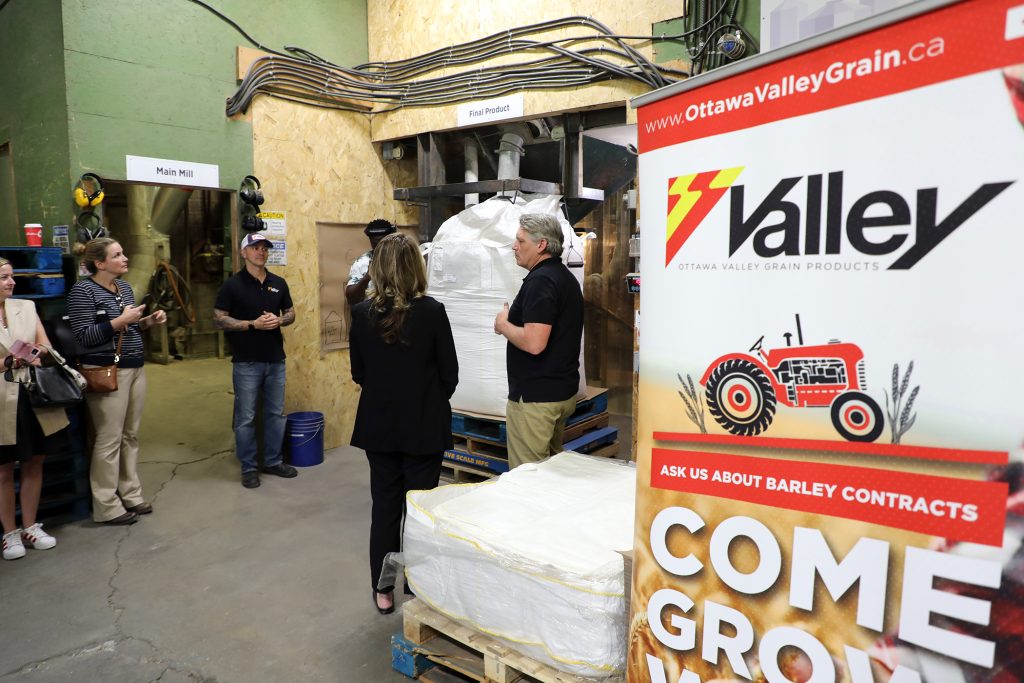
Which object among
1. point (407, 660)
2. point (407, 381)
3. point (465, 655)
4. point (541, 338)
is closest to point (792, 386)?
point (465, 655)

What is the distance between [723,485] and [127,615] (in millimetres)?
3250

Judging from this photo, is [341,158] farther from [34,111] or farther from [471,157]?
[34,111]

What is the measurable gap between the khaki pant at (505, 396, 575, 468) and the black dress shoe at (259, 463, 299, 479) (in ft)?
8.03

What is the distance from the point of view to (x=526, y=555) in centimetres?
212

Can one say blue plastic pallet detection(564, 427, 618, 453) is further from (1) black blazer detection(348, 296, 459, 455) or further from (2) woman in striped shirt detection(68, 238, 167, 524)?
(2) woman in striped shirt detection(68, 238, 167, 524)

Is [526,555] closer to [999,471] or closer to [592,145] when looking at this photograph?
[999,471]

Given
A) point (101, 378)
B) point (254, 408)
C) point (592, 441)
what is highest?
point (101, 378)

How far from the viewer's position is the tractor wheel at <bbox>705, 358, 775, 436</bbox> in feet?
4.46

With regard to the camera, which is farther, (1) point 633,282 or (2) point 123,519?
(2) point 123,519

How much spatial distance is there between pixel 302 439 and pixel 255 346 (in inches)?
38.6

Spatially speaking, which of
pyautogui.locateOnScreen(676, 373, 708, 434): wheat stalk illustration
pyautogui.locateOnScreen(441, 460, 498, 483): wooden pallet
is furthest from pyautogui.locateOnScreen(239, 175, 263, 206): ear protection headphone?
pyautogui.locateOnScreen(676, 373, 708, 434): wheat stalk illustration

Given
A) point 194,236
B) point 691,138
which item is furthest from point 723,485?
point 194,236

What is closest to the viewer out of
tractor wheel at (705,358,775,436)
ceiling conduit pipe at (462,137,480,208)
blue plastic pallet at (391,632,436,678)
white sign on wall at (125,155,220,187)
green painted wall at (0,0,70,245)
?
tractor wheel at (705,358,775,436)

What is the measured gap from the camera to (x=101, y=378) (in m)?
4.21
